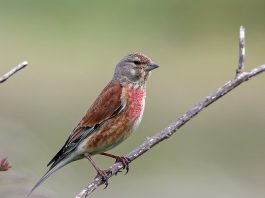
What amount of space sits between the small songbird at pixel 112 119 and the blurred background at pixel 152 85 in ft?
2.00

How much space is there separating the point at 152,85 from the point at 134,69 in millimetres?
8934

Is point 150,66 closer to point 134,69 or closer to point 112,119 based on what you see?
point 134,69

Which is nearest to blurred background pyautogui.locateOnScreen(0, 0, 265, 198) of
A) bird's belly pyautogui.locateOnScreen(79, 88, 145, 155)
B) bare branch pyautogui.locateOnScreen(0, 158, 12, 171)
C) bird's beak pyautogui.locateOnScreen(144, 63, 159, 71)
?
bare branch pyautogui.locateOnScreen(0, 158, 12, 171)

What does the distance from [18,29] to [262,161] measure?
7.24 m

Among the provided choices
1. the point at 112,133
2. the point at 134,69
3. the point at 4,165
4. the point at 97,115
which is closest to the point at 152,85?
the point at 134,69

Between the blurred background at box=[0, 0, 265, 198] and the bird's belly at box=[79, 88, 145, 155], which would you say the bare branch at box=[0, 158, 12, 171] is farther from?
the bird's belly at box=[79, 88, 145, 155]

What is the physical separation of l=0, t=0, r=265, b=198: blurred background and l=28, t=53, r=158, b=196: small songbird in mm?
608

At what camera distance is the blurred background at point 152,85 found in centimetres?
1066

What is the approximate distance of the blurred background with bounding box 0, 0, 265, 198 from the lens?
10656 millimetres

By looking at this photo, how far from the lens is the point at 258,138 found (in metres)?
12.7

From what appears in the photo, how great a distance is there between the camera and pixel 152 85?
49.3 ft

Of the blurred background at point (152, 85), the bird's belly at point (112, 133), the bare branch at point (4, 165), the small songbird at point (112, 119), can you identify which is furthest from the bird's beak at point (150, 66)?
the bare branch at point (4, 165)

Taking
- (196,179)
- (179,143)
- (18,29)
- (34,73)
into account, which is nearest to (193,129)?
(179,143)

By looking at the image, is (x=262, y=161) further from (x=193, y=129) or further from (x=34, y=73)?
(x=34, y=73)
